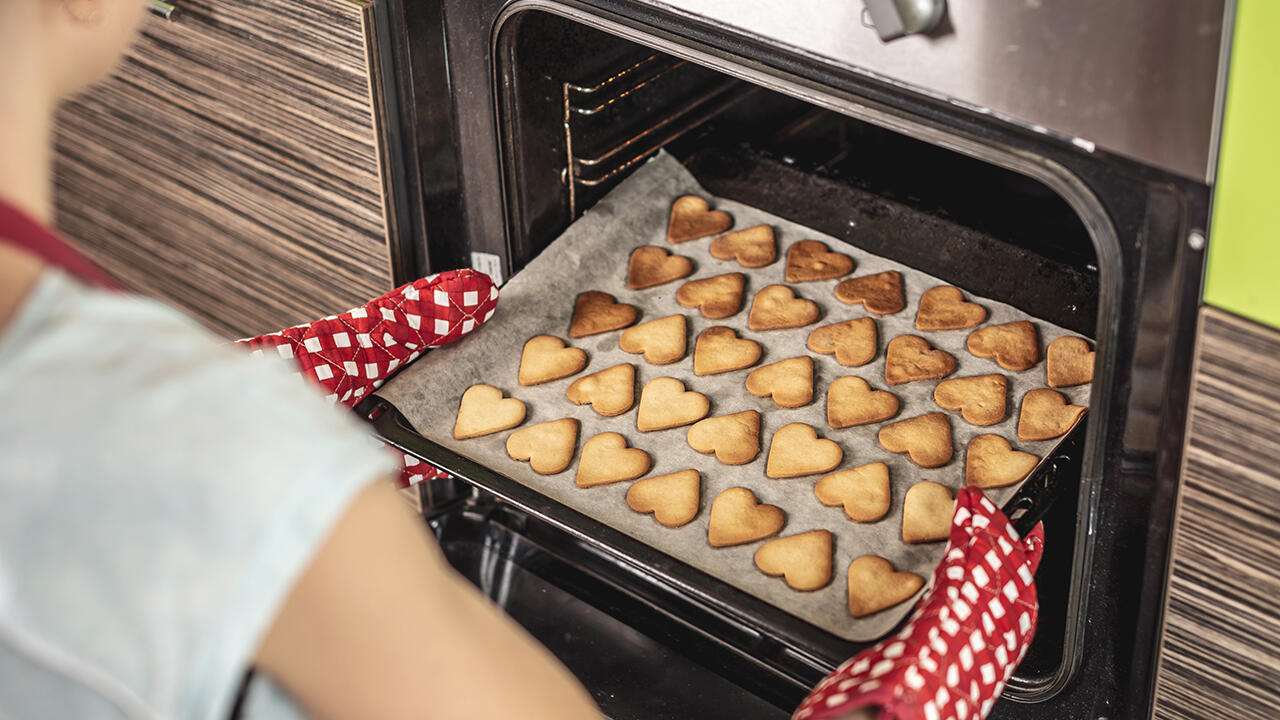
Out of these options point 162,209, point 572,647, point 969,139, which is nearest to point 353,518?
point 969,139

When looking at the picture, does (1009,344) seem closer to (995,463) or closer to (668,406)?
(995,463)

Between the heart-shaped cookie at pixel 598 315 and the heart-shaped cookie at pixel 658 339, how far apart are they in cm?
2

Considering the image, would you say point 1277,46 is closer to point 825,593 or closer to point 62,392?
point 825,593

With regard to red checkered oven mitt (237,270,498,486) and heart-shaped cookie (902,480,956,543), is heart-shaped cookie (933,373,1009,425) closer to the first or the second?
heart-shaped cookie (902,480,956,543)

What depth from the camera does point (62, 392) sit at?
0.47 m

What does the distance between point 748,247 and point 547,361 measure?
1.00 ft

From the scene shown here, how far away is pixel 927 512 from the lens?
99cm

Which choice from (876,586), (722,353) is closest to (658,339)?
(722,353)

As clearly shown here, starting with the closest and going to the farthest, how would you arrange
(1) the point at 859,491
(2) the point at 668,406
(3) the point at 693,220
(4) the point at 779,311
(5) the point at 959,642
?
Answer: (5) the point at 959,642 → (1) the point at 859,491 → (2) the point at 668,406 → (4) the point at 779,311 → (3) the point at 693,220

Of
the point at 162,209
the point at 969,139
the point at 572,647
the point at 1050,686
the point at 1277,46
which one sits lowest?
the point at 572,647

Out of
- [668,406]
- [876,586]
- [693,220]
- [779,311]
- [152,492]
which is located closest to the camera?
[152,492]

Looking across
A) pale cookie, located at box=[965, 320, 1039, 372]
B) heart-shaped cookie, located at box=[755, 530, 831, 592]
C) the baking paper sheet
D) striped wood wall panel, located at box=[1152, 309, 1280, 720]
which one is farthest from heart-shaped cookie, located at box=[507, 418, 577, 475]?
striped wood wall panel, located at box=[1152, 309, 1280, 720]

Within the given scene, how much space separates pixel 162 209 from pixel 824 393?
3.34ft

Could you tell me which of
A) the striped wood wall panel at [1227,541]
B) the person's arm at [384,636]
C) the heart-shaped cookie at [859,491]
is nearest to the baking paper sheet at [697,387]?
the heart-shaped cookie at [859,491]
